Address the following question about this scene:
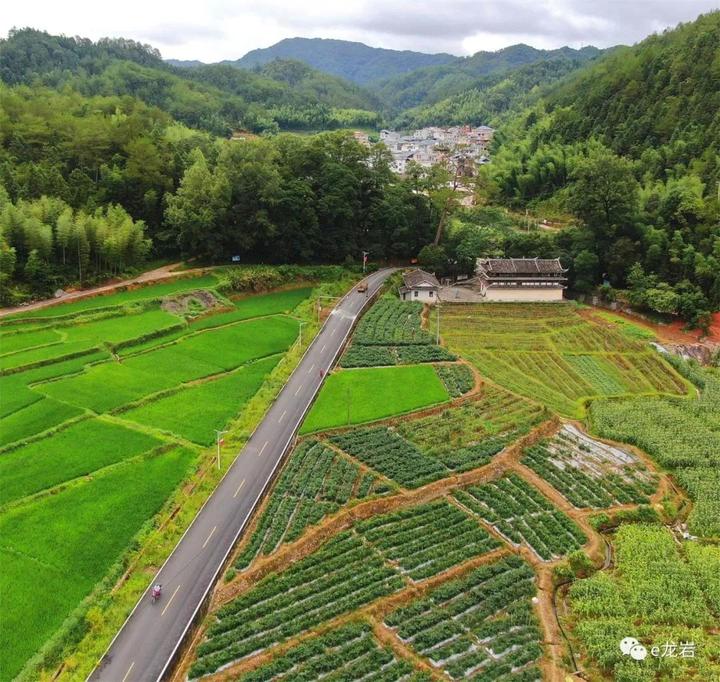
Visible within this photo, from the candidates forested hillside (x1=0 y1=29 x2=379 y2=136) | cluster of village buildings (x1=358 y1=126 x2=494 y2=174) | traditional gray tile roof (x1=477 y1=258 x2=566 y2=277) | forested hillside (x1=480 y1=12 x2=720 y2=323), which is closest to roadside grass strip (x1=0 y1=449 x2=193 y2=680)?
traditional gray tile roof (x1=477 y1=258 x2=566 y2=277)

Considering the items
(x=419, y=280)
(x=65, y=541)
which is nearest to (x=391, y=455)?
(x=65, y=541)

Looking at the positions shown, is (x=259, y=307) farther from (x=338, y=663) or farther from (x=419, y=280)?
A: (x=338, y=663)

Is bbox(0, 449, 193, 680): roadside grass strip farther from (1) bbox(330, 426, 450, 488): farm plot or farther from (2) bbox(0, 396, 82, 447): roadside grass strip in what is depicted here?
(1) bbox(330, 426, 450, 488): farm plot

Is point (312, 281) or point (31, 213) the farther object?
point (312, 281)

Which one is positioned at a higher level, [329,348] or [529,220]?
[529,220]

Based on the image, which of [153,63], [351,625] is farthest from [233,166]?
[153,63]

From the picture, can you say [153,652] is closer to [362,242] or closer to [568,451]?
[568,451]
